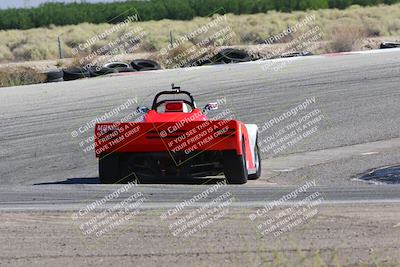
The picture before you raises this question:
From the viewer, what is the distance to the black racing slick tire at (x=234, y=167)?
45.0 ft

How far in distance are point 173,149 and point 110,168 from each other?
3.25 ft

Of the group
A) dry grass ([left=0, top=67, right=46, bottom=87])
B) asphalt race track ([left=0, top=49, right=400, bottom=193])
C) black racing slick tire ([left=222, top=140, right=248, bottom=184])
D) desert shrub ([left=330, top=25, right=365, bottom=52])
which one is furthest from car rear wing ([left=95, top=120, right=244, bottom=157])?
desert shrub ([left=330, top=25, right=365, bottom=52])

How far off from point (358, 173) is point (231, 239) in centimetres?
697

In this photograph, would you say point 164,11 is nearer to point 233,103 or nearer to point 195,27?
point 195,27

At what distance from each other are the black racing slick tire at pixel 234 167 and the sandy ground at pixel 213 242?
11.1ft

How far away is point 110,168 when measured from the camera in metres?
14.0

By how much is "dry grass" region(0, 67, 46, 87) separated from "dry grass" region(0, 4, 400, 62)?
538 inches

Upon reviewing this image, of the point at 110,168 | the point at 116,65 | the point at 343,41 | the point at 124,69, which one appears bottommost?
the point at 343,41

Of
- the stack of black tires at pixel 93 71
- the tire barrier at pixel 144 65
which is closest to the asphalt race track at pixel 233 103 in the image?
the stack of black tires at pixel 93 71

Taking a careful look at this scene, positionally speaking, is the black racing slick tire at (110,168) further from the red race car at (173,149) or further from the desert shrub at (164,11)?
the desert shrub at (164,11)

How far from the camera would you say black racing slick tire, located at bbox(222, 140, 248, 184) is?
45.0 feet

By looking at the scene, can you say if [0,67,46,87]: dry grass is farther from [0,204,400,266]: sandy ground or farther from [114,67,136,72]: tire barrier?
[0,204,400,266]: sandy ground

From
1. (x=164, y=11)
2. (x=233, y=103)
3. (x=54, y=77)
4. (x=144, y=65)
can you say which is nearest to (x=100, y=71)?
(x=54, y=77)

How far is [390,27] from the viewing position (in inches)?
1959
